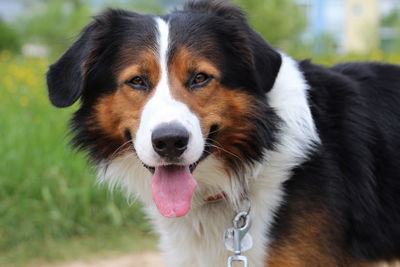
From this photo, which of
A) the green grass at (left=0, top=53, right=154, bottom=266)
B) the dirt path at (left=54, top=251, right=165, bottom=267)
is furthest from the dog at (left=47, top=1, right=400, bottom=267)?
the green grass at (left=0, top=53, right=154, bottom=266)

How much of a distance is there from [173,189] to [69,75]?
2.44 ft

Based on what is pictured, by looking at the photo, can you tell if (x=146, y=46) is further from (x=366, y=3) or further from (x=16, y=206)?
(x=366, y=3)

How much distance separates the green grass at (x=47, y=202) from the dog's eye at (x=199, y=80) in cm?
228

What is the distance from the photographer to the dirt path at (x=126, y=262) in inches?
189

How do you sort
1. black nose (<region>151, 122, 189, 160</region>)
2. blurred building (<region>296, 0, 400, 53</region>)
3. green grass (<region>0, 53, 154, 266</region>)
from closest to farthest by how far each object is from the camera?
black nose (<region>151, 122, 189, 160</region>)
green grass (<region>0, 53, 154, 266</region>)
blurred building (<region>296, 0, 400, 53</region>)

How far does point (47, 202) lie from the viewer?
16.8ft

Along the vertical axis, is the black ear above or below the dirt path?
above

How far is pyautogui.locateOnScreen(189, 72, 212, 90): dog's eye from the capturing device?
2.75m

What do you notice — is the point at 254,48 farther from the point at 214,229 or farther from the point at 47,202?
the point at 47,202

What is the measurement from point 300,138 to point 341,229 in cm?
47

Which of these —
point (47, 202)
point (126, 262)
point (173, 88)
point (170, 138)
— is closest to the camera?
point (170, 138)

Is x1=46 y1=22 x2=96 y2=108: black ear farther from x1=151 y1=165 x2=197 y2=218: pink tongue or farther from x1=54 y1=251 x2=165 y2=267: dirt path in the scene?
x1=54 y1=251 x2=165 y2=267: dirt path

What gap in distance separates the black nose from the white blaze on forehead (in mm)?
21

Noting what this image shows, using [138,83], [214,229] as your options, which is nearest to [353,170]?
[214,229]
